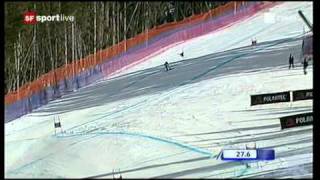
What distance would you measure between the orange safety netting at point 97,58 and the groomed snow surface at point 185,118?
93 millimetres

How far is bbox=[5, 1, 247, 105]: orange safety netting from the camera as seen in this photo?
2.72 m

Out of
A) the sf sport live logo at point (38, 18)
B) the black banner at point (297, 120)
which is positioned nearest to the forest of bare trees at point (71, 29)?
Result: the sf sport live logo at point (38, 18)

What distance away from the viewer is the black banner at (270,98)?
9.29 feet

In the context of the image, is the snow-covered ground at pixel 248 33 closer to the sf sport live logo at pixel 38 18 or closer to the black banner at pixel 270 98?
the black banner at pixel 270 98

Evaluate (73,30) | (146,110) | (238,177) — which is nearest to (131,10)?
(73,30)

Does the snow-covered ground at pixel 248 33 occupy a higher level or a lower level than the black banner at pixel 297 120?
higher

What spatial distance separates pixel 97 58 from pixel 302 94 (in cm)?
97

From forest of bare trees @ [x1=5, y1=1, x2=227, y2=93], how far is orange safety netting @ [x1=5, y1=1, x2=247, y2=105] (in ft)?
0.07

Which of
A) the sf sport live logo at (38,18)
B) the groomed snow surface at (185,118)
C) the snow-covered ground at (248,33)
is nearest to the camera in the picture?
the sf sport live logo at (38,18)

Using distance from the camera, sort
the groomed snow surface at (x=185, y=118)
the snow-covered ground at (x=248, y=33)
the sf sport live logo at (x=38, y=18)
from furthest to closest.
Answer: the snow-covered ground at (x=248, y=33)
the groomed snow surface at (x=185, y=118)
the sf sport live logo at (x=38, y=18)

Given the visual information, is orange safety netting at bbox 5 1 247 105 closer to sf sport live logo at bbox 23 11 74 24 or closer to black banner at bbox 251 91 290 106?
sf sport live logo at bbox 23 11 74 24

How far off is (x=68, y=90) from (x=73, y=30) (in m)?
0.28

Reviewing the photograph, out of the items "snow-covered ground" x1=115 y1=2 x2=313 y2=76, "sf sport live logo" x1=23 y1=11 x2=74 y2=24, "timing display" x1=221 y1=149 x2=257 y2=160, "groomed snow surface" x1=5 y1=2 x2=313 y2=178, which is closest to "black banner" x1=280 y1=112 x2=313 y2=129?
"groomed snow surface" x1=5 y1=2 x2=313 y2=178

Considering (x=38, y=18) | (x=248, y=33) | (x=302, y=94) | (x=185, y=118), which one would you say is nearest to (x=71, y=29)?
(x=38, y=18)
